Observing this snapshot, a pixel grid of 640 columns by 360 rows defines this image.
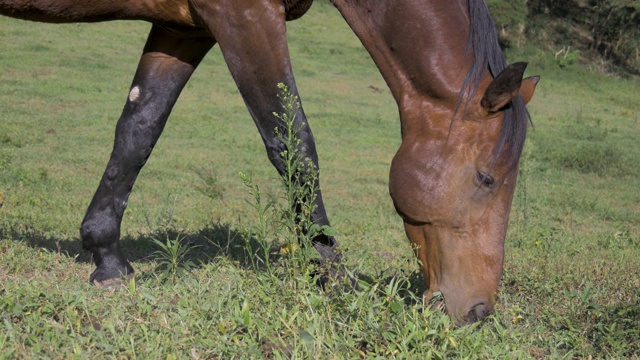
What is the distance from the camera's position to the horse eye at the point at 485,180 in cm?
342

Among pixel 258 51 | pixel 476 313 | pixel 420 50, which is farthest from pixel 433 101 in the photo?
pixel 476 313

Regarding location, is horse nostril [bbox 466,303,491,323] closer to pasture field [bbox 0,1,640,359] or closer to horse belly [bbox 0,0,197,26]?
pasture field [bbox 0,1,640,359]

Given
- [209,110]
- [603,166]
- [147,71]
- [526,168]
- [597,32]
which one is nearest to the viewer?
[147,71]

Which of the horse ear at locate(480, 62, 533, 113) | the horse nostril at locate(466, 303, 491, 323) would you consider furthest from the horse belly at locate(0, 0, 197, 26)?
the horse nostril at locate(466, 303, 491, 323)

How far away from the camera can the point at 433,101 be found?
3.57 meters

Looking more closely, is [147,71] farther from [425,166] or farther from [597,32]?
[597,32]

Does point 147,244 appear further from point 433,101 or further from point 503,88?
point 503,88

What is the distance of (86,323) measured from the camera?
9.54 feet

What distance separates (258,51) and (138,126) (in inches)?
38.1

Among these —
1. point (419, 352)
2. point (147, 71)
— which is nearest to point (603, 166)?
point (147, 71)

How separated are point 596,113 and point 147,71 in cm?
1311

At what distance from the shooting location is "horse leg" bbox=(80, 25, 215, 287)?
431 cm

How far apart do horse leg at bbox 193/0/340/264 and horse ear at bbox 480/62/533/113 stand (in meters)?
0.83

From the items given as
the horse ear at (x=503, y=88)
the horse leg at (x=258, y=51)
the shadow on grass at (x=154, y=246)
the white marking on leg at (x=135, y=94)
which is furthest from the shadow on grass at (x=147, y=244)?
the horse ear at (x=503, y=88)
